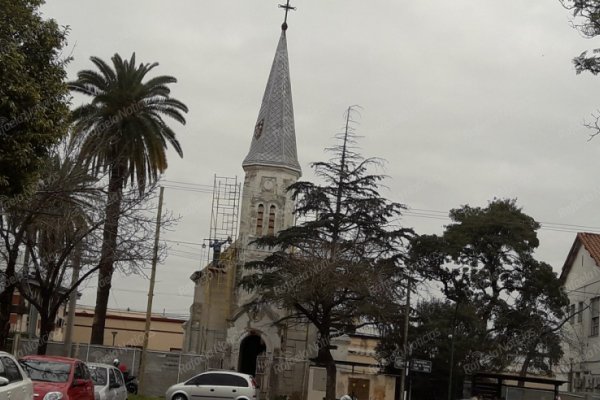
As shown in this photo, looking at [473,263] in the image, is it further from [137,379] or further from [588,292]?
[137,379]

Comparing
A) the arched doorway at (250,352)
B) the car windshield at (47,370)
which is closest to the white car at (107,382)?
the car windshield at (47,370)

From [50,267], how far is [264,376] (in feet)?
86.1

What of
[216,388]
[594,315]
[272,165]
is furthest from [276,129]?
[216,388]

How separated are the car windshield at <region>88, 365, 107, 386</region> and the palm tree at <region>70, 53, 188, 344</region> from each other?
13.0 metres

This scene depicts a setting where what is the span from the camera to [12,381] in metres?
12.6

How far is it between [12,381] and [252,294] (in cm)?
4240

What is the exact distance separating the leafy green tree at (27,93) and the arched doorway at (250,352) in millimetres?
40276

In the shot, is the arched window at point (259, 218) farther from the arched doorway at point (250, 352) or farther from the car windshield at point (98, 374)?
the car windshield at point (98, 374)

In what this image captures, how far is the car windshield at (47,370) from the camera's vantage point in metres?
17.8

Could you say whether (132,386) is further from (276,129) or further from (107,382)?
(276,129)

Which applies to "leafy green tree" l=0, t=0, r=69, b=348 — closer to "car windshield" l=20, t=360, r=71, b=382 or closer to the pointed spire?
"car windshield" l=20, t=360, r=71, b=382

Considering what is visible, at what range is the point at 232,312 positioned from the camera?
182ft

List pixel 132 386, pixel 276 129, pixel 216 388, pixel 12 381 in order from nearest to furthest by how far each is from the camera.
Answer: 1. pixel 12 381
2. pixel 216 388
3. pixel 132 386
4. pixel 276 129

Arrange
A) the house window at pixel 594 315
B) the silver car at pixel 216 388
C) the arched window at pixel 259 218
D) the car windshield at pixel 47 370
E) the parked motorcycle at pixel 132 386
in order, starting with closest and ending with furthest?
the car windshield at pixel 47 370 < the silver car at pixel 216 388 < the parked motorcycle at pixel 132 386 < the house window at pixel 594 315 < the arched window at pixel 259 218
